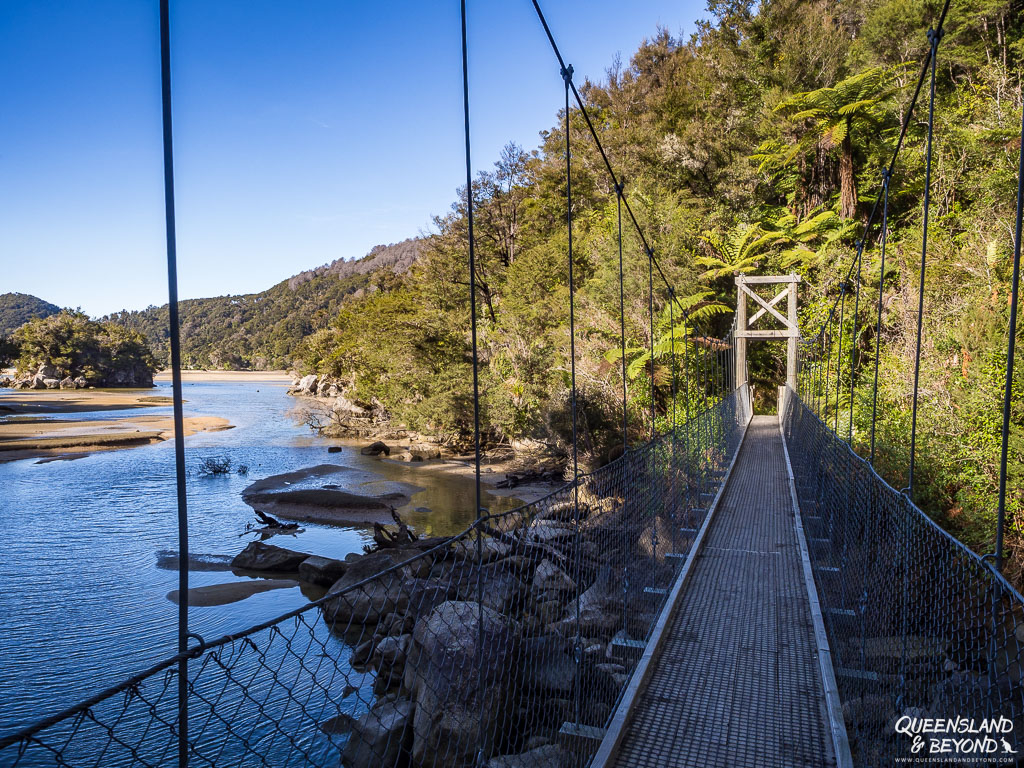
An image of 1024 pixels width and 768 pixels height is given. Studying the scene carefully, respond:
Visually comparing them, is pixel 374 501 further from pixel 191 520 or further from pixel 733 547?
pixel 733 547

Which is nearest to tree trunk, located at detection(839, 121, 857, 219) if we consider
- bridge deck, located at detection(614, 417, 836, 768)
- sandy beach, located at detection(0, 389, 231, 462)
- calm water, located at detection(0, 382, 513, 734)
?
calm water, located at detection(0, 382, 513, 734)

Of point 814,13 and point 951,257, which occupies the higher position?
point 814,13

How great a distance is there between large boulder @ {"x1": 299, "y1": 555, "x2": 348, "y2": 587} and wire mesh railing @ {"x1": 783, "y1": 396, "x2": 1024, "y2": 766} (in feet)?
15.8

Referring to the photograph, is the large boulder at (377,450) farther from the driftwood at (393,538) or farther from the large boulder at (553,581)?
the large boulder at (553,581)

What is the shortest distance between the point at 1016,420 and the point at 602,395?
6086 mm

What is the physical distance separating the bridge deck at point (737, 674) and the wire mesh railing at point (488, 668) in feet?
0.60

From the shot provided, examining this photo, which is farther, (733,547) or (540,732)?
(733,547)

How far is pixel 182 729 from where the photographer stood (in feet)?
3.02

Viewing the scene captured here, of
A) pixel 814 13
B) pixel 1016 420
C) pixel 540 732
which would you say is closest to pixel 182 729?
pixel 540 732

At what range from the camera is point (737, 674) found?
8.51 ft

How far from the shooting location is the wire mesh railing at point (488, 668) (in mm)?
2523

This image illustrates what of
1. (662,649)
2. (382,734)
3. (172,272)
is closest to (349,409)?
(382,734)

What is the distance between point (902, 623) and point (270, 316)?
35861 mm
